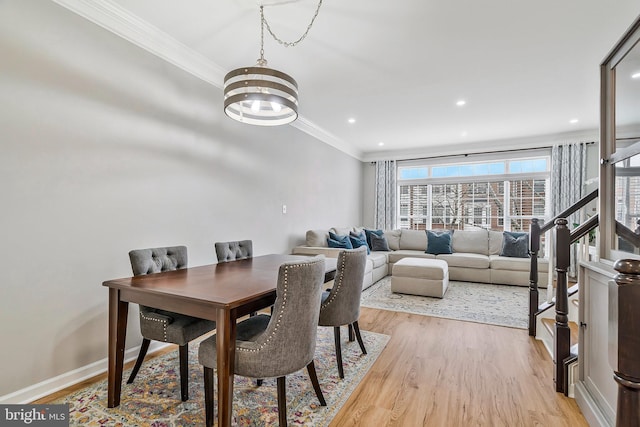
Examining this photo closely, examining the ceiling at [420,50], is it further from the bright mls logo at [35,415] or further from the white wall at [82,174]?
the bright mls logo at [35,415]

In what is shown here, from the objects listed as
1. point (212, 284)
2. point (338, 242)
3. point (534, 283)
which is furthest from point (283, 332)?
point (338, 242)

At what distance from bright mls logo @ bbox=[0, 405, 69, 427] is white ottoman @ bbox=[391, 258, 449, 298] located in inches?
146

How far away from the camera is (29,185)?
190cm

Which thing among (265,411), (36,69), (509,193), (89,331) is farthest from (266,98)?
(509,193)

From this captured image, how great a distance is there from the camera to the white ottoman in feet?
13.9

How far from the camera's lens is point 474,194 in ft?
21.5

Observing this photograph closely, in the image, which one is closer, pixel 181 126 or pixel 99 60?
pixel 99 60

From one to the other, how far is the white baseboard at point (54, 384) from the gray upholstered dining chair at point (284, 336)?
46.6 inches

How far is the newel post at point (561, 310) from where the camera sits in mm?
2051

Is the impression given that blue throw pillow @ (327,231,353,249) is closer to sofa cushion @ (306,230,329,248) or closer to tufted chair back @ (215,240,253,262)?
sofa cushion @ (306,230,329,248)

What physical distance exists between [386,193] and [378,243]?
154 centimetres

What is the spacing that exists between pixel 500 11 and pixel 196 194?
2.97 metres

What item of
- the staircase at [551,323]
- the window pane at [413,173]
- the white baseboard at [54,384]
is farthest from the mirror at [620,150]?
the window pane at [413,173]

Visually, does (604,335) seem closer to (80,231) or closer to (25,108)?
(80,231)
